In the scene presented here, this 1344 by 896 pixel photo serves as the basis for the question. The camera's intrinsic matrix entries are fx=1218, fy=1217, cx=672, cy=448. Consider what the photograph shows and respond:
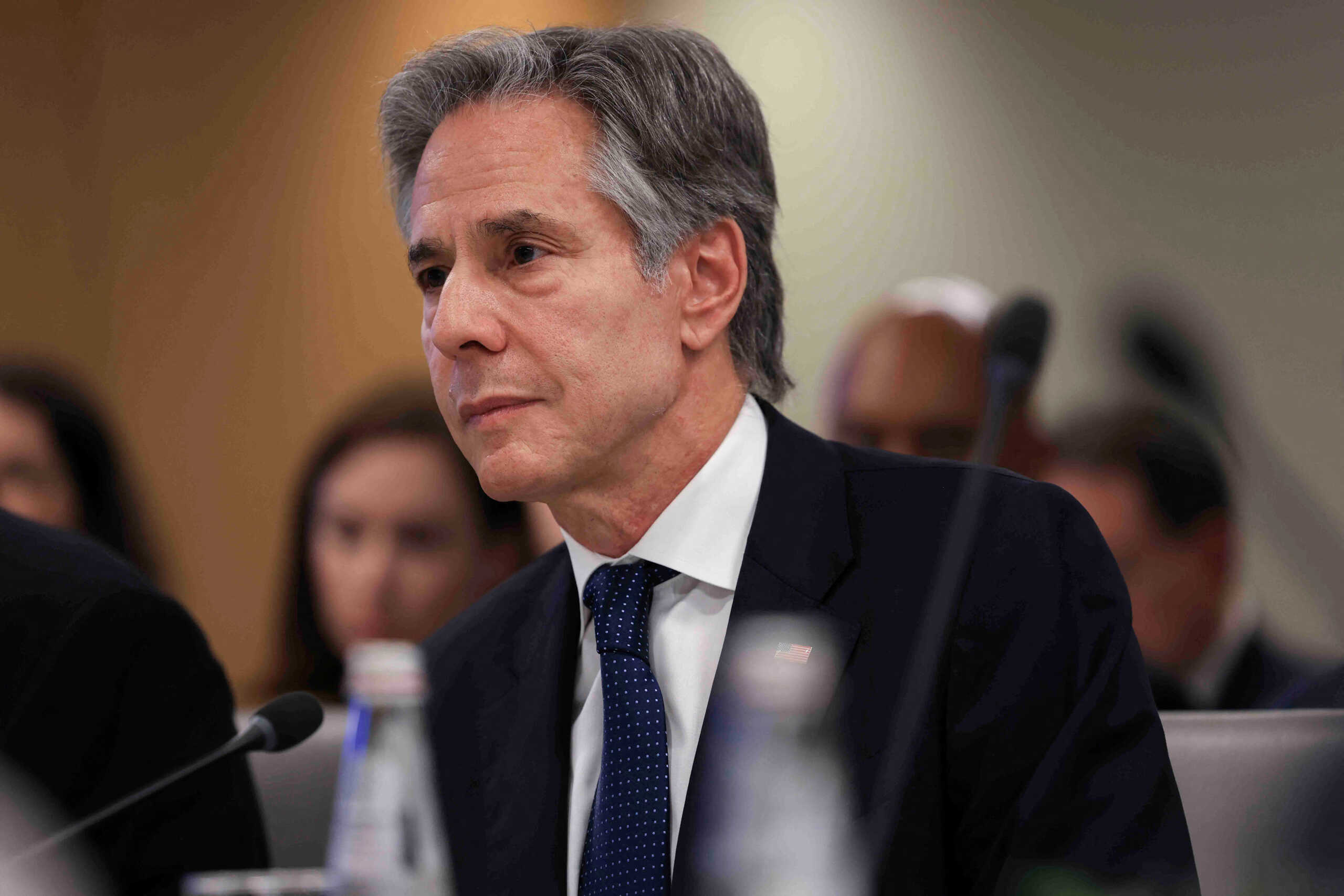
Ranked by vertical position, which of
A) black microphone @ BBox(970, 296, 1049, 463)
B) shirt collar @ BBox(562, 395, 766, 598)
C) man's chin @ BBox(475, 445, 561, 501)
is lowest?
shirt collar @ BBox(562, 395, 766, 598)

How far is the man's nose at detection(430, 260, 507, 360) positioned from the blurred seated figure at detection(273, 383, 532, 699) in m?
1.14

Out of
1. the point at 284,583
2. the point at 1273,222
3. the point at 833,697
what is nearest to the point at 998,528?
the point at 833,697

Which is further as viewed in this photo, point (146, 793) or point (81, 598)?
point (81, 598)

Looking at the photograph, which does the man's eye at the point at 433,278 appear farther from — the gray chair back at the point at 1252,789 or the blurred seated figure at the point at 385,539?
the blurred seated figure at the point at 385,539

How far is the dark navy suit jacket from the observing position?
0.79 metres

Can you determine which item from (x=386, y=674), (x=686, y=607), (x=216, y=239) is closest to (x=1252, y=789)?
(x=686, y=607)

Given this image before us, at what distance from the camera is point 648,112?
1.00 m

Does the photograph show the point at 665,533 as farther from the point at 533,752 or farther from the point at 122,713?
the point at 122,713

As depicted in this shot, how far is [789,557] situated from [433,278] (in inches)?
14.9

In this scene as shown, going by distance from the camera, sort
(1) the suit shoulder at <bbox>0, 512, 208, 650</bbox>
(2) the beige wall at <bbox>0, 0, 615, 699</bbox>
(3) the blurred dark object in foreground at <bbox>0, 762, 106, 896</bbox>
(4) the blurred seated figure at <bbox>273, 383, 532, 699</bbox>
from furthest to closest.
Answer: (2) the beige wall at <bbox>0, 0, 615, 699</bbox> < (4) the blurred seated figure at <bbox>273, 383, 532, 699</bbox> < (1) the suit shoulder at <bbox>0, 512, 208, 650</bbox> < (3) the blurred dark object in foreground at <bbox>0, 762, 106, 896</bbox>

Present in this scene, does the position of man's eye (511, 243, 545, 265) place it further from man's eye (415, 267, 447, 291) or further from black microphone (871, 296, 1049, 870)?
black microphone (871, 296, 1049, 870)

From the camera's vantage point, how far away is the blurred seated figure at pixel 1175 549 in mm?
1667

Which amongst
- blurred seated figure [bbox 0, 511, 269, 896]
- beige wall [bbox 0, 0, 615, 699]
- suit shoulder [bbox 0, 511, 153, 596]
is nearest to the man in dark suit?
blurred seated figure [bbox 0, 511, 269, 896]

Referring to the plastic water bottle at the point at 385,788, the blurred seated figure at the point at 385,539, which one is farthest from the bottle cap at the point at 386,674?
the blurred seated figure at the point at 385,539
